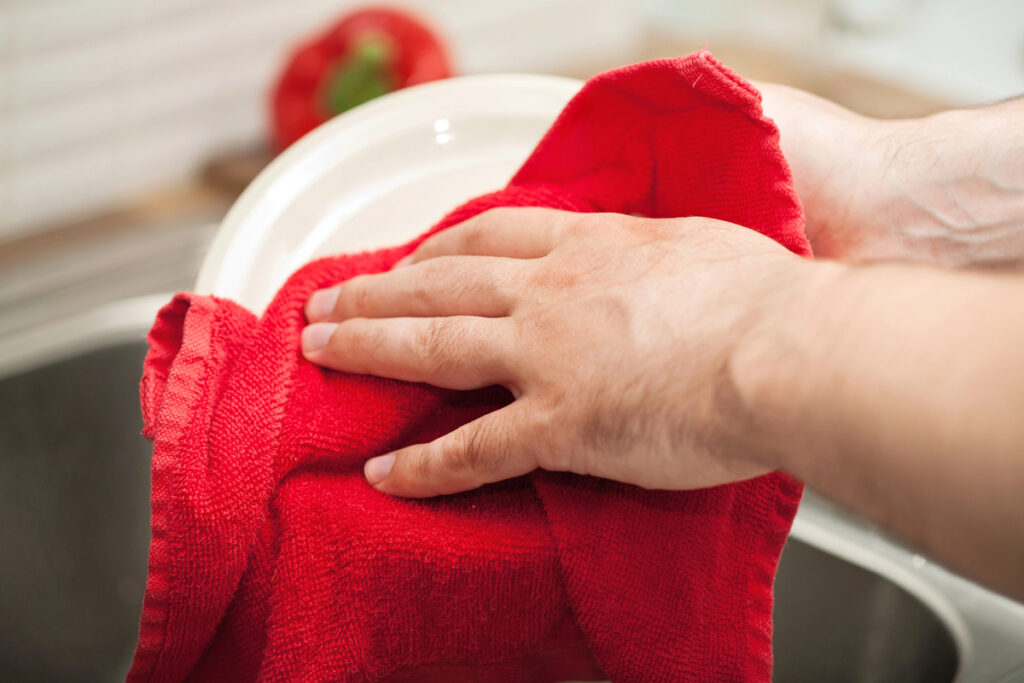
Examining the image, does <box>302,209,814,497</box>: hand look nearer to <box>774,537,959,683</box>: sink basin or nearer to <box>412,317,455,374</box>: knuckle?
<box>412,317,455,374</box>: knuckle

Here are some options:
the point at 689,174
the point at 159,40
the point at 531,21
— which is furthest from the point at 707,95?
the point at 531,21

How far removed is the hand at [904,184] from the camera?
1.43 feet

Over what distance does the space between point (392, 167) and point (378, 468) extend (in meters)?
0.22

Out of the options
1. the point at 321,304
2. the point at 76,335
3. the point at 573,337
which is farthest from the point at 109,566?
the point at 573,337

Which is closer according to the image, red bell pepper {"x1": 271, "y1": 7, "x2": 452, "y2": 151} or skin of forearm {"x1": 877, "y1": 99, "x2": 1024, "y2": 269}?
skin of forearm {"x1": 877, "y1": 99, "x2": 1024, "y2": 269}

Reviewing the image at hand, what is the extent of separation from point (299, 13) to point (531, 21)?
1.07ft

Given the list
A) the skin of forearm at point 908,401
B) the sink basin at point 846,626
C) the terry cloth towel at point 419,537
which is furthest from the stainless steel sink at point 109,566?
the skin of forearm at point 908,401

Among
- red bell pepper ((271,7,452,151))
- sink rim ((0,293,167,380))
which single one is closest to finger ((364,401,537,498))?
sink rim ((0,293,167,380))

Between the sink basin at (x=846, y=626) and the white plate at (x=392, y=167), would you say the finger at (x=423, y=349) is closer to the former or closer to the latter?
the white plate at (x=392, y=167)

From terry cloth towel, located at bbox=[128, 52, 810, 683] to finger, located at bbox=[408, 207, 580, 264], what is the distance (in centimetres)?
6

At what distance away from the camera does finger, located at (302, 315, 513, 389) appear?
34 centimetres

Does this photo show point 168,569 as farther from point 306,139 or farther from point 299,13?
point 299,13

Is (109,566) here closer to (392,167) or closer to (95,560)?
(95,560)

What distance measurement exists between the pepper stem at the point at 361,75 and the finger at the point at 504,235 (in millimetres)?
497
